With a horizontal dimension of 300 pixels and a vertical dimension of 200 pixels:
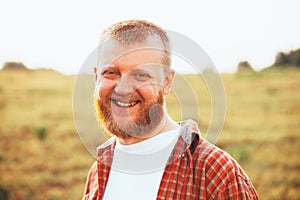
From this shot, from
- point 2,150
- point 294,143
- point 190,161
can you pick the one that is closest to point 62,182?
point 2,150

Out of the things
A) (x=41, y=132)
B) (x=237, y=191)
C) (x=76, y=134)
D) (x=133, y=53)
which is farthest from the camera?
(x=41, y=132)

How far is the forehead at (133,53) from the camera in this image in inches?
62.1

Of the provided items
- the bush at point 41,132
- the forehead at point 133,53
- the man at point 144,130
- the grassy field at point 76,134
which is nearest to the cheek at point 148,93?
the man at point 144,130

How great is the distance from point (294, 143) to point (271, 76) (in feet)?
6.95

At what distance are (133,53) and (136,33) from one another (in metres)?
0.09

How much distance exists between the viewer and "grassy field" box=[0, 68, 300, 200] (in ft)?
16.7

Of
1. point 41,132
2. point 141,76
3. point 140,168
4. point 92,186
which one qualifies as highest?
point 141,76

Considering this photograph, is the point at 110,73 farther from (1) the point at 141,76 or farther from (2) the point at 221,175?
(2) the point at 221,175

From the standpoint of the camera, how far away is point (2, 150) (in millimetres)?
5844

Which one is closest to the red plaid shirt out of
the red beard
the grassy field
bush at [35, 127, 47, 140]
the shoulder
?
the shoulder

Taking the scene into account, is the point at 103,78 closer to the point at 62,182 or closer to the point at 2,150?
the point at 62,182

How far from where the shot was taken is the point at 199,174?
1.44 metres

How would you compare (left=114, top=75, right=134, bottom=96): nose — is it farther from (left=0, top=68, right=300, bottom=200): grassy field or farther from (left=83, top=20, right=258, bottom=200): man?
(left=0, top=68, right=300, bottom=200): grassy field

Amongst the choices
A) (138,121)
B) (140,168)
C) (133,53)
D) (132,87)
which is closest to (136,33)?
(133,53)
